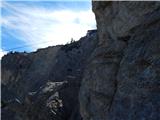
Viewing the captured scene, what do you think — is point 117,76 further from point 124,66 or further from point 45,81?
point 45,81

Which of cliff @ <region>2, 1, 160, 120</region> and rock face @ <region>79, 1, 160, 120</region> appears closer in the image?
rock face @ <region>79, 1, 160, 120</region>

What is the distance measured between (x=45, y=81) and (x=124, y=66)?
36.6 metres

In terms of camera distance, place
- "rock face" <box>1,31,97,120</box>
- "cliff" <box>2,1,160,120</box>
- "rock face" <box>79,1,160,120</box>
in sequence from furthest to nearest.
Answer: "rock face" <box>1,31,97,120</box>, "cliff" <box>2,1,160,120</box>, "rock face" <box>79,1,160,120</box>

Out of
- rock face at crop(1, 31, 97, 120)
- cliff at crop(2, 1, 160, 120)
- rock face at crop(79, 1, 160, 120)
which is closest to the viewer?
rock face at crop(79, 1, 160, 120)

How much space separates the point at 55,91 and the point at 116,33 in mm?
13610

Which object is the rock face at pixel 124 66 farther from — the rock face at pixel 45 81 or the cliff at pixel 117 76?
Result: the rock face at pixel 45 81

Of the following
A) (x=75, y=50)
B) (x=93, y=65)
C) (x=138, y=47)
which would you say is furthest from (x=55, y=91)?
(x=75, y=50)

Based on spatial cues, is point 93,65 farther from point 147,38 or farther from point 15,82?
point 15,82

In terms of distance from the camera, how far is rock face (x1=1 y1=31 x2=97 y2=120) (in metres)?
28.3

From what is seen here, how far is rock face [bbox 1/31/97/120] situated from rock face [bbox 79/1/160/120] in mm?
9655

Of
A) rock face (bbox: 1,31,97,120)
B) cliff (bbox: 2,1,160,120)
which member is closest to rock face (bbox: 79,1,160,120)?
cliff (bbox: 2,1,160,120)

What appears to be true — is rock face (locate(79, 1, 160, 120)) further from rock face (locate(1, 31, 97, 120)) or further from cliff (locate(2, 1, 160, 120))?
rock face (locate(1, 31, 97, 120))

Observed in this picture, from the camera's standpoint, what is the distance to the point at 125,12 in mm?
15695

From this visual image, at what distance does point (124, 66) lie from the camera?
1348 cm
